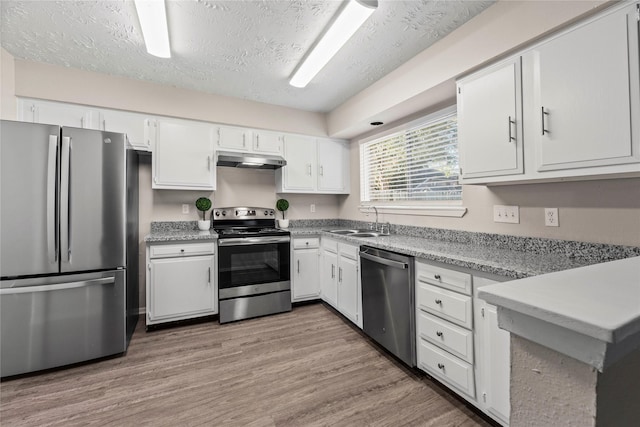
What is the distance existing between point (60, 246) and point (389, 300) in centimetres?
260

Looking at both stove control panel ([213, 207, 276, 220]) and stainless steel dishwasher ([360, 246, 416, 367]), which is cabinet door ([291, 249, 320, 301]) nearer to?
stove control panel ([213, 207, 276, 220])

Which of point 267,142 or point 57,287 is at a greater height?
point 267,142

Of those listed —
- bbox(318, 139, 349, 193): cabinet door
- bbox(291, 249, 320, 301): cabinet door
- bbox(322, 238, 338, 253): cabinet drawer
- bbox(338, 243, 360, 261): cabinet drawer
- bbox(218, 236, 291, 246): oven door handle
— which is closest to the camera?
bbox(338, 243, 360, 261): cabinet drawer

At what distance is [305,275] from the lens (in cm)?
341

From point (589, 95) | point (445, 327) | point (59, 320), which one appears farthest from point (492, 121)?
point (59, 320)

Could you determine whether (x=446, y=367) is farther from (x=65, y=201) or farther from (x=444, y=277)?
(x=65, y=201)

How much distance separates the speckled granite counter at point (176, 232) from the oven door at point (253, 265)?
215mm

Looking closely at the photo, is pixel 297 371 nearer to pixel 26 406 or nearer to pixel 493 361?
pixel 493 361

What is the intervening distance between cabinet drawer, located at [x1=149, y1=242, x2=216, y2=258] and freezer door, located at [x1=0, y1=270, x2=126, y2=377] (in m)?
0.42

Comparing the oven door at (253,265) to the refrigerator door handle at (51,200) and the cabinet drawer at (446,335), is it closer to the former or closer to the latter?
the refrigerator door handle at (51,200)

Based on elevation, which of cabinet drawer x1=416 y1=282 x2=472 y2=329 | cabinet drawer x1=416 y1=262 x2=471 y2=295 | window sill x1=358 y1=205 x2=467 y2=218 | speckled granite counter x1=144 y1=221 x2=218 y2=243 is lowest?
cabinet drawer x1=416 y1=282 x2=472 y2=329

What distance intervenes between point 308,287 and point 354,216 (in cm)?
119

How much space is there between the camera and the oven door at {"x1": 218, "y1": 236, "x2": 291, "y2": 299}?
300cm

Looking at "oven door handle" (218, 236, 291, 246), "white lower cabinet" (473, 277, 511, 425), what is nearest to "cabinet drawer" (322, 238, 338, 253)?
"oven door handle" (218, 236, 291, 246)
